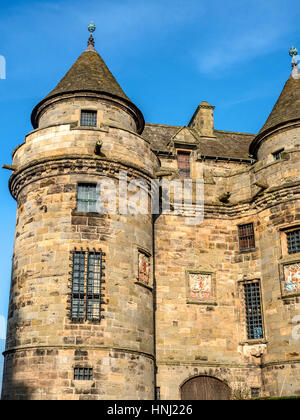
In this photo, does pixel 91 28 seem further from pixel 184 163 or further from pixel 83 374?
pixel 83 374

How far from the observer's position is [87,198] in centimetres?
1892

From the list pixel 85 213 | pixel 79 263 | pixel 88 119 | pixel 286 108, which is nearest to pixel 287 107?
pixel 286 108

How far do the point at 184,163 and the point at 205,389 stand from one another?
1151cm

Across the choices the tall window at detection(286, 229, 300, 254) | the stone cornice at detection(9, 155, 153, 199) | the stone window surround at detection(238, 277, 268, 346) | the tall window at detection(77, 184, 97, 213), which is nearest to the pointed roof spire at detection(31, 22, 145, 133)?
the stone cornice at detection(9, 155, 153, 199)

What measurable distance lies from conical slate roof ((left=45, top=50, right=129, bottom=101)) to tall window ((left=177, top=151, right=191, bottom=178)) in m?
5.76

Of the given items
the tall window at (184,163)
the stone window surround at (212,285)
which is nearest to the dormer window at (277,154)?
the tall window at (184,163)

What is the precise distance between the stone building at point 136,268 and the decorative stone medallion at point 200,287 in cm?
5

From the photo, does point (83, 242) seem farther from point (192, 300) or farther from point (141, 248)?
point (192, 300)

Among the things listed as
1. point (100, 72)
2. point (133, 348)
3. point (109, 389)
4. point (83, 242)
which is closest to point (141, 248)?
point (83, 242)

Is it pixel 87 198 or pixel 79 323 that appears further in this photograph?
pixel 87 198

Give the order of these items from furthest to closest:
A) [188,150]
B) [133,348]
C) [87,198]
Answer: [188,150], [87,198], [133,348]

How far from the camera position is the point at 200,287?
22.1m

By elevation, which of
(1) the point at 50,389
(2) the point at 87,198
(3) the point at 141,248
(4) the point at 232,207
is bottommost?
(1) the point at 50,389

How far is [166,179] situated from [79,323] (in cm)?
852
